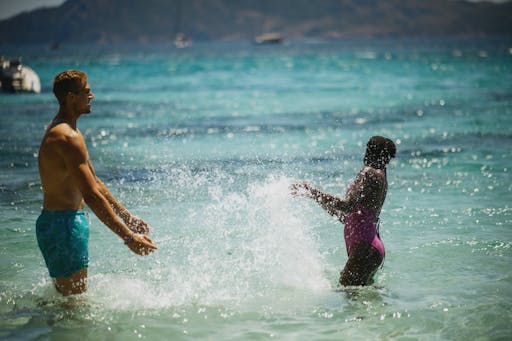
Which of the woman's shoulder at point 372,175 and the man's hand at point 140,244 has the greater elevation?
the woman's shoulder at point 372,175

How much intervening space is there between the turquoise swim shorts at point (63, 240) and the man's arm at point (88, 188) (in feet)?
0.92

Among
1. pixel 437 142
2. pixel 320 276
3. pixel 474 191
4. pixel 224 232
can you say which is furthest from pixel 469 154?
pixel 320 276

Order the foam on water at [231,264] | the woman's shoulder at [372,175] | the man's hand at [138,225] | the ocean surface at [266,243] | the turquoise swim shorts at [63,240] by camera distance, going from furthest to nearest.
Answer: the foam on water at [231,264], the woman's shoulder at [372,175], the ocean surface at [266,243], the man's hand at [138,225], the turquoise swim shorts at [63,240]

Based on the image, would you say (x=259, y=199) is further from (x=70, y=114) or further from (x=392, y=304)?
(x=70, y=114)

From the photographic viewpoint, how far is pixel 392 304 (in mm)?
6277

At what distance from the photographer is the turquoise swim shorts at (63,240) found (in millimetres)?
5215

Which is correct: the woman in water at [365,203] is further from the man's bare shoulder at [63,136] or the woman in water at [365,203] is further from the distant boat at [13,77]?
the distant boat at [13,77]

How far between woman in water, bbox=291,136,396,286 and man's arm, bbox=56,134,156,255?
1652 mm

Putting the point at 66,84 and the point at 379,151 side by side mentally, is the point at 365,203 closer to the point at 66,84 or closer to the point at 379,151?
the point at 379,151

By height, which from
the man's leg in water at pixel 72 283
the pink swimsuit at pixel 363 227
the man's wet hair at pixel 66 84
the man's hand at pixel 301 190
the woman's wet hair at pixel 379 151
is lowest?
the man's leg in water at pixel 72 283

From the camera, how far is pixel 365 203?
238 inches

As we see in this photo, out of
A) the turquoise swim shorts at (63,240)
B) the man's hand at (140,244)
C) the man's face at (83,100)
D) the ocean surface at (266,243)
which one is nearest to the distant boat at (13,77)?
the ocean surface at (266,243)

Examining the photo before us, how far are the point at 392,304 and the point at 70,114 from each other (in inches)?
132

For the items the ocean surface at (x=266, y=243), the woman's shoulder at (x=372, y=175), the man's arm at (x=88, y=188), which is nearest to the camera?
the man's arm at (x=88, y=188)
